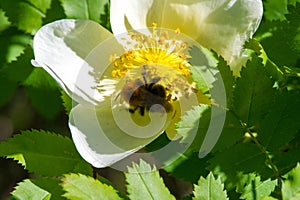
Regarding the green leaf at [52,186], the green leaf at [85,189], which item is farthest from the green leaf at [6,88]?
the green leaf at [85,189]

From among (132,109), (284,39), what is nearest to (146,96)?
(132,109)

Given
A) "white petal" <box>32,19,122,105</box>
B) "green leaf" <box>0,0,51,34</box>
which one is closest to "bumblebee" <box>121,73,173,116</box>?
"white petal" <box>32,19,122,105</box>

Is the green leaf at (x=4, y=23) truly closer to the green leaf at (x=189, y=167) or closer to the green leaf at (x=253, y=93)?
the green leaf at (x=189, y=167)

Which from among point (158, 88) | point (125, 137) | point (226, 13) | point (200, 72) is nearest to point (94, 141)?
point (125, 137)

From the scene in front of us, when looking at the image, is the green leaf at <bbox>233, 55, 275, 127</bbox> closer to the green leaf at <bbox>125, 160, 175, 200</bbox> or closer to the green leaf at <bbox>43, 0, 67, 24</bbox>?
the green leaf at <bbox>125, 160, 175, 200</bbox>

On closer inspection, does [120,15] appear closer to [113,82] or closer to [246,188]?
[113,82]

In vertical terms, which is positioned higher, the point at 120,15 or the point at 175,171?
the point at 120,15
